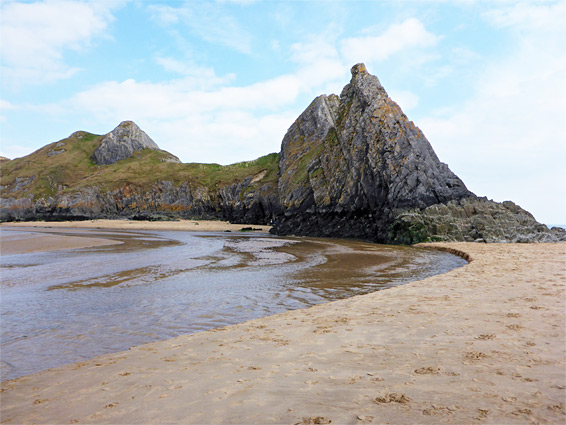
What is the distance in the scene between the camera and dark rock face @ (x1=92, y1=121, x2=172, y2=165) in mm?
108188

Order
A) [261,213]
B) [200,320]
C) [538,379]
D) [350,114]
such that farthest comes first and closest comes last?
[261,213] < [350,114] < [200,320] < [538,379]

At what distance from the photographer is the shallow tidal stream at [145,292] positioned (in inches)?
279

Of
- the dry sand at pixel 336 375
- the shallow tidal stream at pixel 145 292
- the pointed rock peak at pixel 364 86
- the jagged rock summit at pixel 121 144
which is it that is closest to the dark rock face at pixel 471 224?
the shallow tidal stream at pixel 145 292

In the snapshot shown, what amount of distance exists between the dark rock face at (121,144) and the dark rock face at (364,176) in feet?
254

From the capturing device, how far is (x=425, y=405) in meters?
3.45

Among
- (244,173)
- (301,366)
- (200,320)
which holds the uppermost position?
(244,173)

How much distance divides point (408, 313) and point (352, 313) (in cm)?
125

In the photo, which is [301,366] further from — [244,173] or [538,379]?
[244,173]

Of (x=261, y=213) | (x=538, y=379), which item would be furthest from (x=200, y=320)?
(x=261, y=213)

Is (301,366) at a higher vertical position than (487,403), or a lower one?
lower

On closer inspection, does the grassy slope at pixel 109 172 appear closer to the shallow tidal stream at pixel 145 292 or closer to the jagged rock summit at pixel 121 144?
the jagged rock summit at pixel 121 144

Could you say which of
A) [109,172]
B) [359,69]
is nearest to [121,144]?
[109,172]

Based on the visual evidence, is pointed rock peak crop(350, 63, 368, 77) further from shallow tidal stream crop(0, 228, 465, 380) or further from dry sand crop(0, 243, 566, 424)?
dry sand crop(0, 243, 566, 424)

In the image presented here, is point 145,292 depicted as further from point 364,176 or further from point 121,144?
point 121,144
